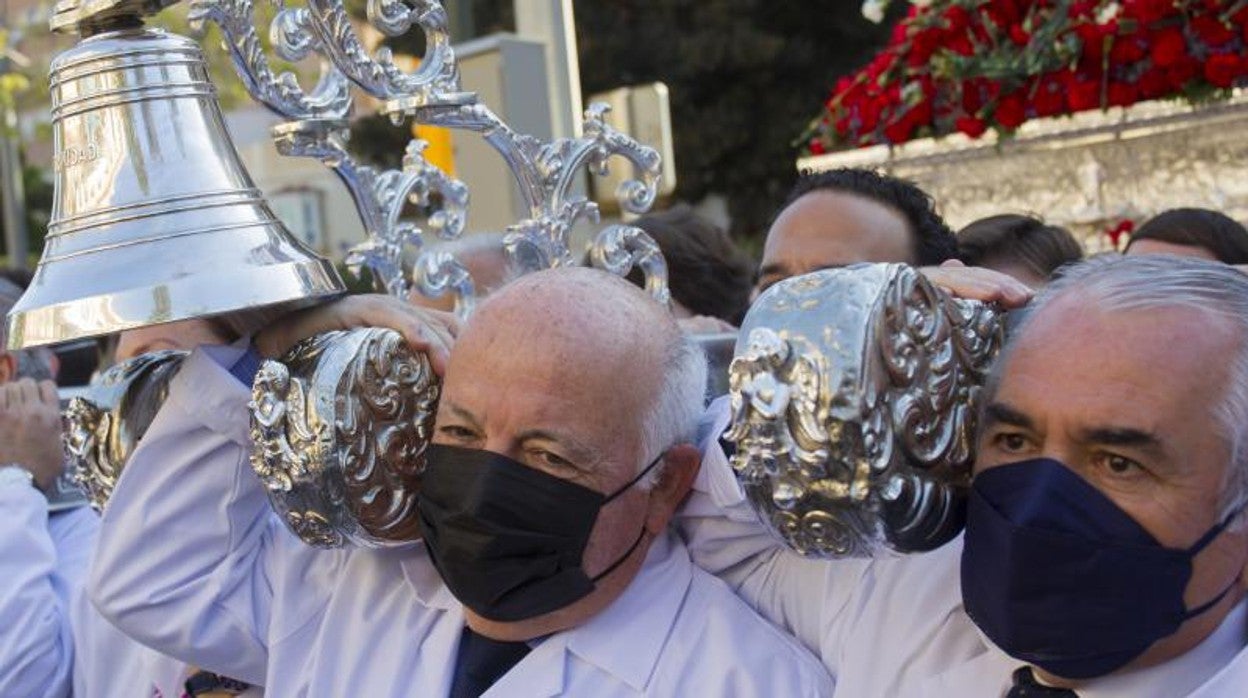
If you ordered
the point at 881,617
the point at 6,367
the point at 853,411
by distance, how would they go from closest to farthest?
1. the point at 853,411
2. the point at 881,617
3. the point at 6,367

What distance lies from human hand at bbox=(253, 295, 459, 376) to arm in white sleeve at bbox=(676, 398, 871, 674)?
1.52ft

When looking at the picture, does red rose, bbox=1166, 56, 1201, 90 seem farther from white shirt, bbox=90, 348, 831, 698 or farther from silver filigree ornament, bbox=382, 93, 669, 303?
white shirt, bbox=90, 348, 831, 698

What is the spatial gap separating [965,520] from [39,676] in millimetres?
2413

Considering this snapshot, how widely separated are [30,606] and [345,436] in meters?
1.54

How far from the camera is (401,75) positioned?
2951 millimetres

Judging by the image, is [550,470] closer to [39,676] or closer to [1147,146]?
[39,676]

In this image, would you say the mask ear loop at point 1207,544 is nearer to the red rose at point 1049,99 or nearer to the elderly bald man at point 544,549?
the elderly bald man at point 544,549

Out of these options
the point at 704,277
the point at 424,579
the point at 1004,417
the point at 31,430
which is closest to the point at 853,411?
the point at 1004,417

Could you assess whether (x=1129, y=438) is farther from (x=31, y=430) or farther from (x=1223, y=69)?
(x=31, y=430)

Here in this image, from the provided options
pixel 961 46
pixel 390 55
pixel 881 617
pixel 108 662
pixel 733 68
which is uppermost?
pixel 390 55

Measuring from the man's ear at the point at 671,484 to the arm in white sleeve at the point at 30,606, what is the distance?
1782 mm

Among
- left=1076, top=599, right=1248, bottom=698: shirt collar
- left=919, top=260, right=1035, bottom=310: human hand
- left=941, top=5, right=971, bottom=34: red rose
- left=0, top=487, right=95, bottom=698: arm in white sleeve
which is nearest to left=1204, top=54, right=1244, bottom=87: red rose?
left=941, top=5, right=971, bottom=34: red rose

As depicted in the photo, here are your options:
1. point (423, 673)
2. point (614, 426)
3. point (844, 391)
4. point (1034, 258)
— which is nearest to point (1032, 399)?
point (844, 391)

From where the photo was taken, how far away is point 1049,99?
4543 mm
